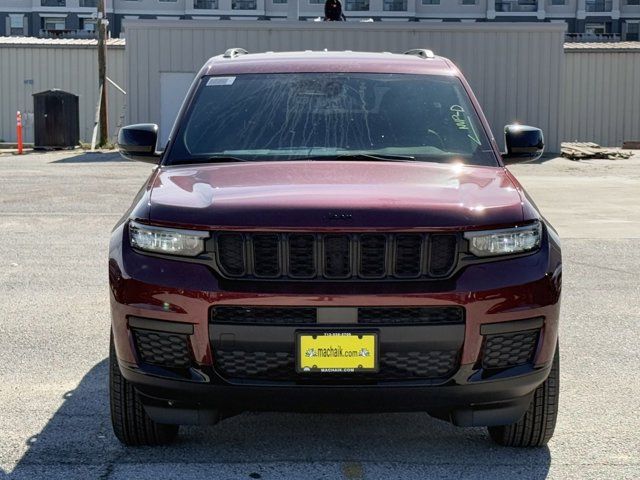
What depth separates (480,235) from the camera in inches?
171

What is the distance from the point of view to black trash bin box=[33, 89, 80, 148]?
33875 millimetres

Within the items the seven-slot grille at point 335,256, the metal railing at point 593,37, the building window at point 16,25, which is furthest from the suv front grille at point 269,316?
the building window at point 16,25

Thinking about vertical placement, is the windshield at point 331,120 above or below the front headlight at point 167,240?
above

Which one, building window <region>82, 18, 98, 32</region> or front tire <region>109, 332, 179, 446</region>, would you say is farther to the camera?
building window <region>82, 18, 98, 32</region>

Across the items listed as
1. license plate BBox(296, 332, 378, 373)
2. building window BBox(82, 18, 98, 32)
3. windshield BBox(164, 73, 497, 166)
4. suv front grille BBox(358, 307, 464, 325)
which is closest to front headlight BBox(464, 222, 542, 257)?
suv front grille BBox(358, 307, 464, 325)

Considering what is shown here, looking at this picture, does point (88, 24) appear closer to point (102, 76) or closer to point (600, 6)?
point (600, 6)

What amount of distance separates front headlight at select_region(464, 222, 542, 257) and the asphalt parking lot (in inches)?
36.3

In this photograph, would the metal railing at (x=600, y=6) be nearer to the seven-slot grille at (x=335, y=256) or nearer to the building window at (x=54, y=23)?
the building window at (x=54, y=23)

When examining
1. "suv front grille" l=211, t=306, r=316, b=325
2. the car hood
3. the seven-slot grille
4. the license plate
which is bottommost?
the license plate

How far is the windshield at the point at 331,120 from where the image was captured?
17.7 feet

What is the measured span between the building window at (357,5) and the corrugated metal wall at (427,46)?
44896 millimetres

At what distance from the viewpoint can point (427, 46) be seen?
1292 inches

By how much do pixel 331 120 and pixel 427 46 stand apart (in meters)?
27.8

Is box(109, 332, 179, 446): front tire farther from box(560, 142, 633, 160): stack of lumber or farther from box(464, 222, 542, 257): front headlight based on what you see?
box(560, 142, 633, 160): stack of lumber
